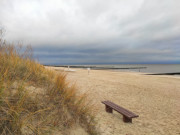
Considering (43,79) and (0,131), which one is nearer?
(0,131)

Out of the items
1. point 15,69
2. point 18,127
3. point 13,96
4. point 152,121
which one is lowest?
point 152,121

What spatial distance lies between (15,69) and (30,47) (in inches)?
51.1

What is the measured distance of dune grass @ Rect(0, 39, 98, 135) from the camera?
191 cm

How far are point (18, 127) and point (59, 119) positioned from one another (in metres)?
0.82

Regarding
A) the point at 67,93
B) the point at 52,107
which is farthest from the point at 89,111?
the point at 52,107

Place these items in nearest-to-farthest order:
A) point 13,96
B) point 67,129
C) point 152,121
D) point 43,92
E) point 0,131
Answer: point 0,131 < point 13,96 < point 67,129 < point 43,92 < point 152,121

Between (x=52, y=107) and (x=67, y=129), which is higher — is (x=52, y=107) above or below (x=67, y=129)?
above

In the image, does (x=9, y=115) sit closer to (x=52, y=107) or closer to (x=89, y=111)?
(x=52, y=107)

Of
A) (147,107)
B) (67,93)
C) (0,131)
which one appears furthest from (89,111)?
(147,107)

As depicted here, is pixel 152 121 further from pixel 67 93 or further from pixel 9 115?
pixel 9 115

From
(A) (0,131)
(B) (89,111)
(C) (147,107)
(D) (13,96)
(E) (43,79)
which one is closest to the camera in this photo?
(A) (0,131)

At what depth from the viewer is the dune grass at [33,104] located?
191 cm

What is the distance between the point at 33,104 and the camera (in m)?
2.39

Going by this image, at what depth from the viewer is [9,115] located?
189 centimetres
